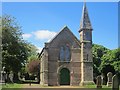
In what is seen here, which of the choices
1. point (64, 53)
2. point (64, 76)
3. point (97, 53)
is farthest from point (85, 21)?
point (97, 53)

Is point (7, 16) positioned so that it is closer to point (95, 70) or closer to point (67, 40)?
point (67, 40)

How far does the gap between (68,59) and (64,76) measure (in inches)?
112

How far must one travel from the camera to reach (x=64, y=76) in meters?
47.8

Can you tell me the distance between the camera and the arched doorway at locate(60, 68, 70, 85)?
4772cm

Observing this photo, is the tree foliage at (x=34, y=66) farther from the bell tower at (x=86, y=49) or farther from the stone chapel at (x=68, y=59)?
the bell tower at (x=86, y=49)

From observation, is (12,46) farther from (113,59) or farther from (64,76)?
(113,59)

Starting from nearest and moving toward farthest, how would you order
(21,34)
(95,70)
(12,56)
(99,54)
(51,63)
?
(12,56) < (21,34) < (51,63) < (95,70) < (99,54)

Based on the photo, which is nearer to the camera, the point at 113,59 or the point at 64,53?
the point at 64,53

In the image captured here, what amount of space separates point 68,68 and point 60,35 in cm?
553

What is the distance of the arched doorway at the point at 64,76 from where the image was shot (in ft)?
157

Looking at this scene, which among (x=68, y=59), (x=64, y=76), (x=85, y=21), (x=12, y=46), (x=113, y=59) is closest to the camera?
(x=12, y=46)

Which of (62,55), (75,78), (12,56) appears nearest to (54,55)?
(62,55)

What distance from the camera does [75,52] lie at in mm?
48281

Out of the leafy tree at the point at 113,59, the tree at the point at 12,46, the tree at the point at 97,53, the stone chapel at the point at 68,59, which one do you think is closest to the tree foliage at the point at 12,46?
the tree at the point at 12,46
